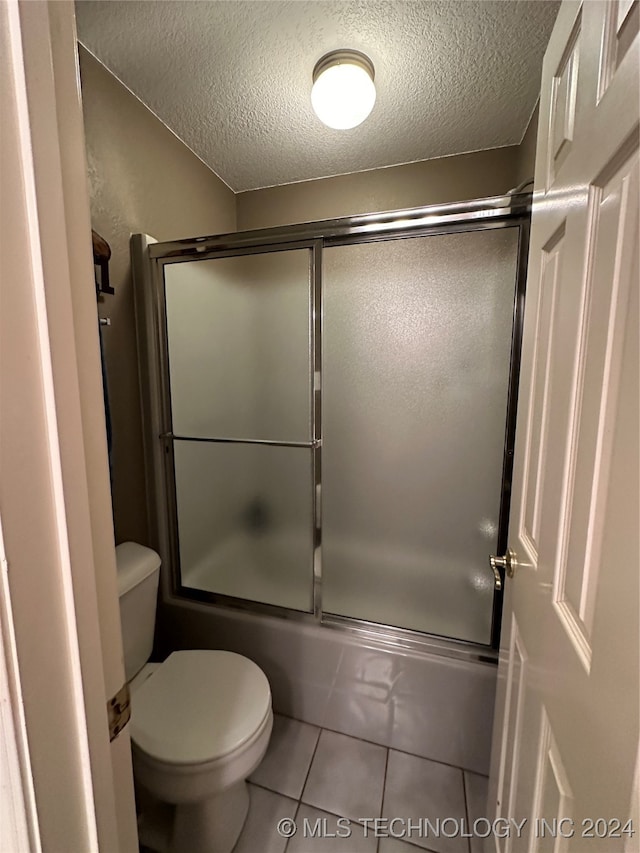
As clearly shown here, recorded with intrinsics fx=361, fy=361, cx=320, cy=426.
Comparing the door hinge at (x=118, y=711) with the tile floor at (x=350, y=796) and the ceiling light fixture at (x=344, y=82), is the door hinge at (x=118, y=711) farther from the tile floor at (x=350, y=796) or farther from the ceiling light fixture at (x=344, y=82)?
the ceiling light fixture at (x=344, y=82)

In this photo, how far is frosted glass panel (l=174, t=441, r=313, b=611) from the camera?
1.67 metres

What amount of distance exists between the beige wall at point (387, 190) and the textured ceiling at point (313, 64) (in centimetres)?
6

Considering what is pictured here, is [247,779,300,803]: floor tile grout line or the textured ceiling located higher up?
the textured ceiling

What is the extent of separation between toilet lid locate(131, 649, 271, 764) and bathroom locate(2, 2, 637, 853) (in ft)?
1.10

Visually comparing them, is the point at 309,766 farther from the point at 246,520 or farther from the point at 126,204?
the point at 126,204

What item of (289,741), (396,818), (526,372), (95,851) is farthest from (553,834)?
(289,741)

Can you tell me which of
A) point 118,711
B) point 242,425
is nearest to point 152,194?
point 242,425

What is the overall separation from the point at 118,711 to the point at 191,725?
730mm

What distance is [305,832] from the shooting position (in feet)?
3.76

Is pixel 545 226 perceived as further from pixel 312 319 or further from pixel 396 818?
pixel 396 818

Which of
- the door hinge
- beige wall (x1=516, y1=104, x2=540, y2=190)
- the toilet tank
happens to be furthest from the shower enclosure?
the door hinge

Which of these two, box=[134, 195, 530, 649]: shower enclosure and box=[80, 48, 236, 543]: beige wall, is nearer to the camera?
box=[80, 48, 236, 543]: beige wall

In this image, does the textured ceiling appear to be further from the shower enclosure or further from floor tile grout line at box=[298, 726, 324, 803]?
floor tile grout line at box=[298, 726, 324, 803]

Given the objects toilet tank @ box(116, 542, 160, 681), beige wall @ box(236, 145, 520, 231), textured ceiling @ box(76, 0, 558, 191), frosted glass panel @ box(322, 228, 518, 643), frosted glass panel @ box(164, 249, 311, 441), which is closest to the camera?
textured ceiling @ box(76, 0, 558, 191)
